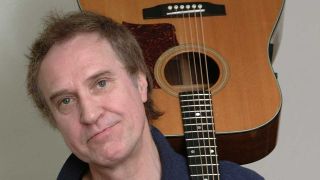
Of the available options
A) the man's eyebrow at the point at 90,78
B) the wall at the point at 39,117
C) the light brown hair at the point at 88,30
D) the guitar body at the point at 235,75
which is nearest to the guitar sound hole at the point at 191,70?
the guitar body at the point at 235,75

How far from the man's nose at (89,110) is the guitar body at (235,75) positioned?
0.67ft

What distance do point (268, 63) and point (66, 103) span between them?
478 millimetres

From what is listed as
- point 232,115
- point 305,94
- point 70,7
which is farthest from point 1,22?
point 305,94

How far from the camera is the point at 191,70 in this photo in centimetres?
131

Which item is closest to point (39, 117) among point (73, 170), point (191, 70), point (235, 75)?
point (73, 170)

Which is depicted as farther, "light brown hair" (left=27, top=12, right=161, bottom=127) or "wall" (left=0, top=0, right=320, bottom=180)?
"wall" (left=0, top=0, right=320, bottom=180)

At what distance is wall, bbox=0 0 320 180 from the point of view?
1.53m

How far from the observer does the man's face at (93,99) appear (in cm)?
101

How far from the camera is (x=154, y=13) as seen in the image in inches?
49.4

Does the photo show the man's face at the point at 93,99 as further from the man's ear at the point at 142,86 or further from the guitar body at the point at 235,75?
the guitar body at the point at 235,75

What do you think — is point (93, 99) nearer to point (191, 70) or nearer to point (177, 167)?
point (177, 167)

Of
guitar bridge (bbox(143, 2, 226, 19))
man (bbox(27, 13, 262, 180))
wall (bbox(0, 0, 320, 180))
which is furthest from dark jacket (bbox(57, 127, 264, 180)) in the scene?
wall (bbox(0, 0, 320, 180))

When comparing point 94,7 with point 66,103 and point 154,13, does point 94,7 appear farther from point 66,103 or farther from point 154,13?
point 66,103

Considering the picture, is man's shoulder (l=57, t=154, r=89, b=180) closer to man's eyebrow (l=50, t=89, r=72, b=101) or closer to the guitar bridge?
man's eyebrow (l=50, t=89, r=72, b=101)
